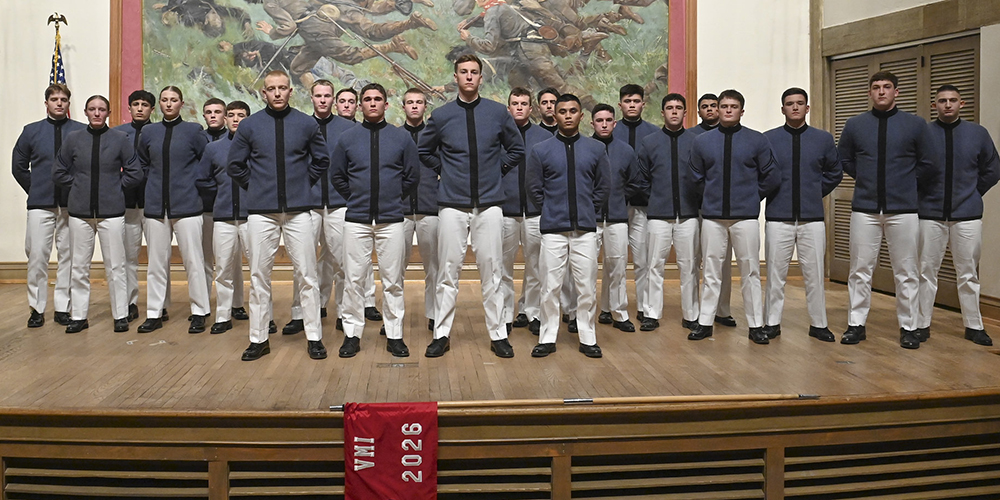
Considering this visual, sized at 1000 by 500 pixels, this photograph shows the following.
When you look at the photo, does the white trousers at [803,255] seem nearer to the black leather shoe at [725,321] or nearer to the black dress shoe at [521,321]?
the black leather shoe at [725,321]

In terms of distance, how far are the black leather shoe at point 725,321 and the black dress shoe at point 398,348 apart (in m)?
2.53

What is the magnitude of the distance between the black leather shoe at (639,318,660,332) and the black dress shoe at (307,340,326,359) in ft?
7.87

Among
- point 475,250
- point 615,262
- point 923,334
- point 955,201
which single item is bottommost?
point 923,334

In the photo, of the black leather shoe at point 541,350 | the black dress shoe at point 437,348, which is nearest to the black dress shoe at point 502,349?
the black leather shoe at point 541,350

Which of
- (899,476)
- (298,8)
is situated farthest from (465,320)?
(298,8)

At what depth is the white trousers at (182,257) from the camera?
20.1 feet

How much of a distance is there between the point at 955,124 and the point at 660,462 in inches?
133

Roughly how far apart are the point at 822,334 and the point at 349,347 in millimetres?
3225

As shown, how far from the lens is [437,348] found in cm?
520

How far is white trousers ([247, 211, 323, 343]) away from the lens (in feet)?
16.5

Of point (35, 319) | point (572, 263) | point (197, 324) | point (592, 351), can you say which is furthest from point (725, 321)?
point (35, 319)

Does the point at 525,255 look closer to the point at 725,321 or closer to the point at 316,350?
the point at 725,321

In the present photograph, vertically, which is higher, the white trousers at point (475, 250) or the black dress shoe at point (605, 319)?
the white trousers at point (475, 250)

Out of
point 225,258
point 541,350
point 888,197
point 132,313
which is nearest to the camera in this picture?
point 541,350
